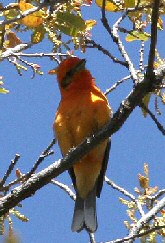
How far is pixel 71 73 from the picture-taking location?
483cm

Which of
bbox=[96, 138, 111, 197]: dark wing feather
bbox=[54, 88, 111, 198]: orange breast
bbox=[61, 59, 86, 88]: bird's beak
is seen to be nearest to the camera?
bbox=[54, 88, 111, 198]: orange breast

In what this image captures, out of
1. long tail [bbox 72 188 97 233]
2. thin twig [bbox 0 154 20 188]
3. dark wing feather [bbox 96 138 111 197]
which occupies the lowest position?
thin twig [bbox 0 154 20 188]

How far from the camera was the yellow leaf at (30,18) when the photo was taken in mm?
2961

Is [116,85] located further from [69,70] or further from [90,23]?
[69,70]

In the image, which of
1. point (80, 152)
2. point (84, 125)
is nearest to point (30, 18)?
point (80, 152)

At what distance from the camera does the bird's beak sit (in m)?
4.80

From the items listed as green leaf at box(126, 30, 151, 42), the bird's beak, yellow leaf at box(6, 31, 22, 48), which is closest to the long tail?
the bird's beak

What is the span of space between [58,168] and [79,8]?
39.9 inches

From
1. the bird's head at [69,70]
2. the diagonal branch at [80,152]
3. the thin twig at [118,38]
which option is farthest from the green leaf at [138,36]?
the bird's head at [69,70]

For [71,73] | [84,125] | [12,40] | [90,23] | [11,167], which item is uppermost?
[71,73]

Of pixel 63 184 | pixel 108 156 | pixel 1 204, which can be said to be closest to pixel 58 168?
pixel 1 204

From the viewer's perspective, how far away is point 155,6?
2.29m

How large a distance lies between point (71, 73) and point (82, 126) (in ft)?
2.53

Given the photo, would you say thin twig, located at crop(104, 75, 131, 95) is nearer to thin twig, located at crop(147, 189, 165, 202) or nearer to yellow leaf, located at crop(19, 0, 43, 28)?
yellow leaf, located at crop(19, 0, 43, 28)
